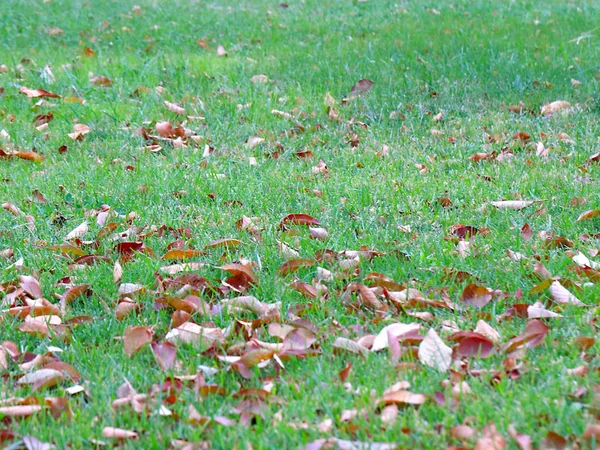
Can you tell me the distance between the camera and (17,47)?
7.91 metres

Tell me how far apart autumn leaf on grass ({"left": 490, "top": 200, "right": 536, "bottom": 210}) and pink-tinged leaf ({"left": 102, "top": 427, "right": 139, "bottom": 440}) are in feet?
7.82

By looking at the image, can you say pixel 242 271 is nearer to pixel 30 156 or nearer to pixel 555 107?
pixel 30 156

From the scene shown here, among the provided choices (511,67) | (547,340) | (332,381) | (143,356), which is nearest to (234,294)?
(143,356)

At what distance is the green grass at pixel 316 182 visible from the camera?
7.52ft

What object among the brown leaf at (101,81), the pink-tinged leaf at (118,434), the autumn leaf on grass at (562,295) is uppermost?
the autumn leaf on grass at (562,295)

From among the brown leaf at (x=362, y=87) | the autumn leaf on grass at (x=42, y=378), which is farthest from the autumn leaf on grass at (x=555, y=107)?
the autumn leaf on grass at (x=42, y=378)

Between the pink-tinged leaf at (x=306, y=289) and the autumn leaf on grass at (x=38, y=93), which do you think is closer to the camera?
the pink-tinged leaf at (x=306, y=289)

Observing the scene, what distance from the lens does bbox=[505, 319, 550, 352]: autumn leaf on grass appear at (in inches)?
99.2

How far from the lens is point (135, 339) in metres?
2.70

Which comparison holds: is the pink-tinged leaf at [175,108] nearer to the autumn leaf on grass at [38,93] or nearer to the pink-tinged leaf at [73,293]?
the autumn leaf on grass at [38,93]

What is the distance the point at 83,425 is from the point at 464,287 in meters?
1.50

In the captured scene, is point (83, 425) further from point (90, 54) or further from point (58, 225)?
point (90, 54)

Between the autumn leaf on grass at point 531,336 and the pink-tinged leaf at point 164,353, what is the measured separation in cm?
111

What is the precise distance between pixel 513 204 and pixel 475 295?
1148 millimetres
